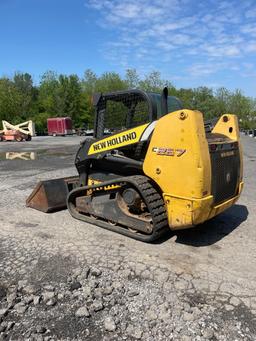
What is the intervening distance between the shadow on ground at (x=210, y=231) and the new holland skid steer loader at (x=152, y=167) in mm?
446

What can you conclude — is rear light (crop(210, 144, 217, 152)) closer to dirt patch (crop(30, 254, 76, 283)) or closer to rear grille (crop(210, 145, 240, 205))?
rear grille (crop(210, 145, 240, 205))

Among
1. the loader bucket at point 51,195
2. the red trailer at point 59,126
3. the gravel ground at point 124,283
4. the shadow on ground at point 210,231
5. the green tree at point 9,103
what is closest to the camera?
the gravel ground at point 124,283

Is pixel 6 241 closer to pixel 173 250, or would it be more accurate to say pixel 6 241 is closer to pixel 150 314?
pixel 173 250

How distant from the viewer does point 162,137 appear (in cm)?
459

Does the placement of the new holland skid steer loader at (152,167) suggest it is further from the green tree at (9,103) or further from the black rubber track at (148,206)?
the green tree at (9,103)

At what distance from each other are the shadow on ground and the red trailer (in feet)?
140

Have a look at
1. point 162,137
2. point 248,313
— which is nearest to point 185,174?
point 162,137

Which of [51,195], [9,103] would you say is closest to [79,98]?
[9,103]

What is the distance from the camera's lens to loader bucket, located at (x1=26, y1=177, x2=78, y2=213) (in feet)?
21.4

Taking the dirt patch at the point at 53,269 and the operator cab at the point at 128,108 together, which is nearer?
the dirt patch at the point at 53,269

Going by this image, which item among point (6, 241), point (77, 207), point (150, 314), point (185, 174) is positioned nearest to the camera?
point (150, 314)

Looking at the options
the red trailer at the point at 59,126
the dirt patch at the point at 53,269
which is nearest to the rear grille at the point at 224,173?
the dirt patch at the point at 53,269

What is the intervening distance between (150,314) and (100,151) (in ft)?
9.51

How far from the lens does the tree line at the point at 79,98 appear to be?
55281 mm
